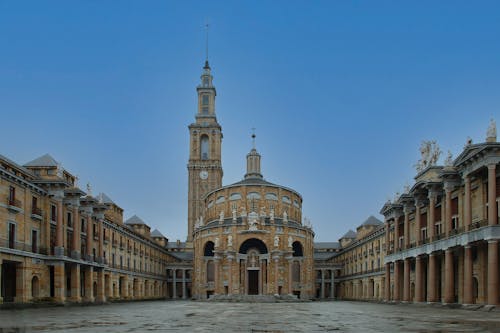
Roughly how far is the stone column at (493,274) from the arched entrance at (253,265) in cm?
5157

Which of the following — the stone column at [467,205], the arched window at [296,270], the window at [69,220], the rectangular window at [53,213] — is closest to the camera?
the stone column at [467,205]

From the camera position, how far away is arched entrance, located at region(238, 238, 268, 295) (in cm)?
8669

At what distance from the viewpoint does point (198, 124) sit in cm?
13188

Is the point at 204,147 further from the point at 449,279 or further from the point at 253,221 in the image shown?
the point at 449,279

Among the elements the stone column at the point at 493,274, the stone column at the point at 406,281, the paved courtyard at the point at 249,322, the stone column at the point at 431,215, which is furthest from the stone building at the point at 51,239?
the stone column at the point at 493,274

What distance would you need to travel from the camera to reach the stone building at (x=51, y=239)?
4309 cm

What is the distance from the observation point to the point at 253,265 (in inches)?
3455

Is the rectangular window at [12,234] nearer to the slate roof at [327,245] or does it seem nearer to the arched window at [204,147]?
the arched window at [204,147]

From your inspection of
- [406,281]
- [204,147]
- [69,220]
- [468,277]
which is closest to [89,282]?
[69,220]

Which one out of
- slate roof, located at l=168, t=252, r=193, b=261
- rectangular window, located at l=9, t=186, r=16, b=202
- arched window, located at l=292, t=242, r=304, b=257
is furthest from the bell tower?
rectangular window, located at l=9, t=186, r=16, b=202

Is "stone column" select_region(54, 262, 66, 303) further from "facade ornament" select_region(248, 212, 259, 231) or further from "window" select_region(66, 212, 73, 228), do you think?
"facade ornament" select_region(248, 212, 259, 231)

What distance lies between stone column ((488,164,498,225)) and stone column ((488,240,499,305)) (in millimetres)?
1494

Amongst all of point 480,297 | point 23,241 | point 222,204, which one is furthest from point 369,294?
point 23,241

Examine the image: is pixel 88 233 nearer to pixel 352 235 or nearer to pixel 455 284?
pixel 455 284
